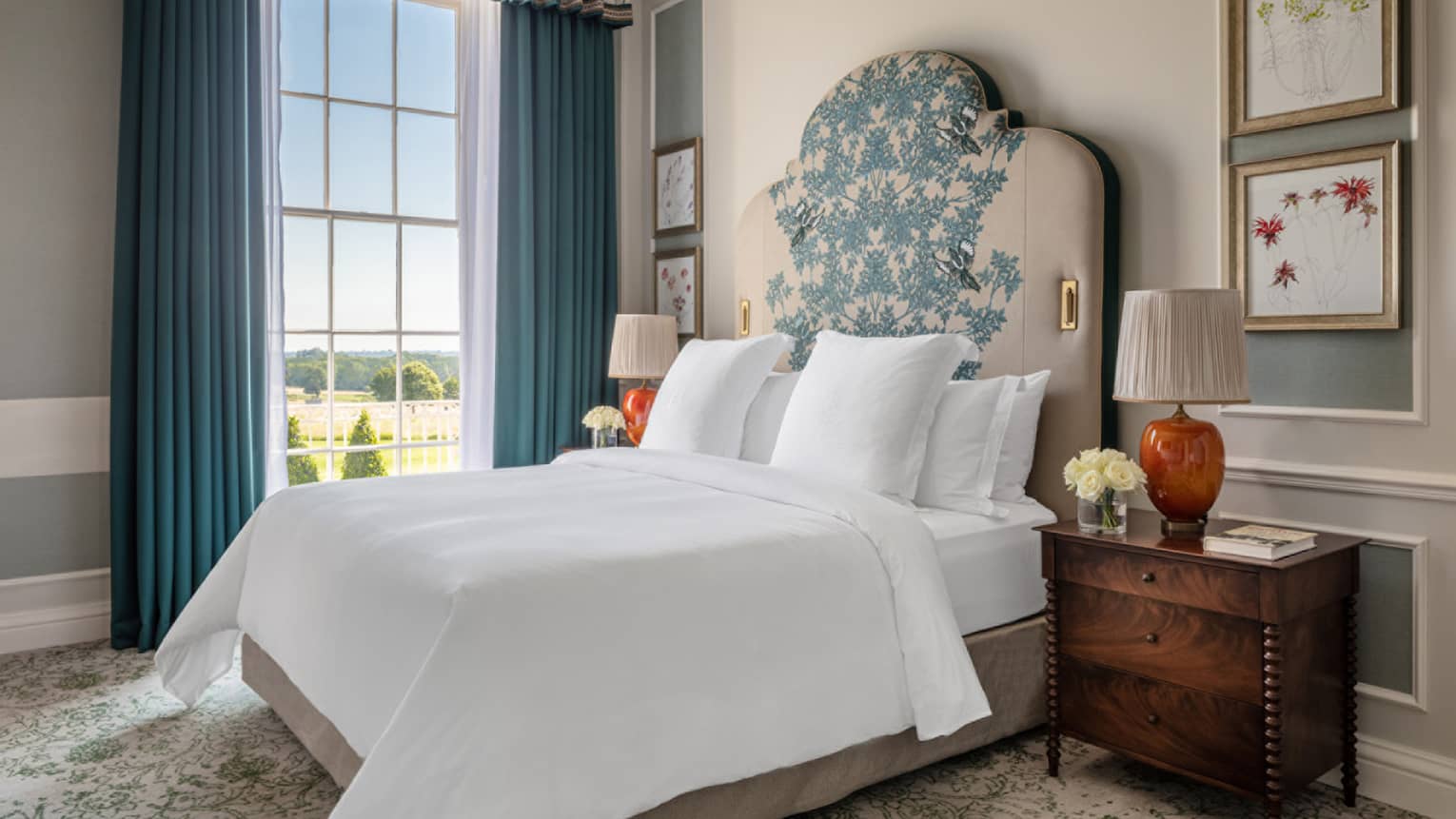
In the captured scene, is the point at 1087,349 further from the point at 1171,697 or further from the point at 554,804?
the point at 554,804

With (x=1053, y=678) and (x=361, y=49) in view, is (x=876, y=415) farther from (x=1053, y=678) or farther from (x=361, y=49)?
(x=361, y=49)

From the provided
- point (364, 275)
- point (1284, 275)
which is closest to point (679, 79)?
point (364, 275)

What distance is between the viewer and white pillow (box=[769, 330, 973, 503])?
2.89 m

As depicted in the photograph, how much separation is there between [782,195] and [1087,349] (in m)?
1.53

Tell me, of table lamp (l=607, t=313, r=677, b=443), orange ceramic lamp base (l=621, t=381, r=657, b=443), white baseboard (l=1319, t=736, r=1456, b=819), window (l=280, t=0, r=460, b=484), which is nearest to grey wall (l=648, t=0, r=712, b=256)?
table lamp (l=607, t=313, r=677, b=443)

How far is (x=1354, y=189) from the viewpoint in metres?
2.51

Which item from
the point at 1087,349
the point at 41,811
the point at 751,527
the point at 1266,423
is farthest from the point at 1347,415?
the point at 41,811

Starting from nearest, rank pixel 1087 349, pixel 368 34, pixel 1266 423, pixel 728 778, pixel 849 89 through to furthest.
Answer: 1. pixel 728 778
2. pixel 1266 423
3. pixel 1087 349
4. pixel 849 89
5. pixel 368 34

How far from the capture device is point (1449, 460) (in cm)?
238

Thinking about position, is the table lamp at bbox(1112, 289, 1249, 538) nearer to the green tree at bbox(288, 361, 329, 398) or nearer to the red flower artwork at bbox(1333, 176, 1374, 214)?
the red flower artwork at bbox(1333, 176, 1374, 214)

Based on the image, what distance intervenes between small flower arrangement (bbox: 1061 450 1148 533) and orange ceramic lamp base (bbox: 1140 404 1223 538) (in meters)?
0.05

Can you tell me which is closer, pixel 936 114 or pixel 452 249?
pixel 936 114

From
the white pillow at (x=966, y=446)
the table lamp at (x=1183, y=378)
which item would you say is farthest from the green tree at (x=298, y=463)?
the table lamp at (x=1183, y=378)

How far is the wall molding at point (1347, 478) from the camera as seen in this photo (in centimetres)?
240
